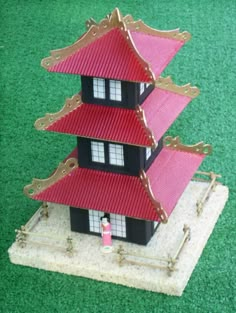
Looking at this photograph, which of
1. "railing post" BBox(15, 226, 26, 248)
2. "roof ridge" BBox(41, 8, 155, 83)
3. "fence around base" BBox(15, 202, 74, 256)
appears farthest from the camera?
"railing post" BBox(15, 226, 26, 248)

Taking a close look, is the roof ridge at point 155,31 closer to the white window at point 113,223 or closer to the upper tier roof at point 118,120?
the upper tier roof at point 118,120

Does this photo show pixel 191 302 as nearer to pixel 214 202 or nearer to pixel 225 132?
pixel 214 202

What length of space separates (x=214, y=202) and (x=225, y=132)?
205 cm

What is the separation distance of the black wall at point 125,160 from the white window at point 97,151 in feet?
0.12

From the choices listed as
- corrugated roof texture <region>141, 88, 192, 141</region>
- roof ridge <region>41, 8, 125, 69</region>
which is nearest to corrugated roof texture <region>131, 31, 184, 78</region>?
roof ridge <region>41, 8, 125, 69</region>

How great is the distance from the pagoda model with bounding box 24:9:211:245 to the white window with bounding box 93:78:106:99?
0.01 m

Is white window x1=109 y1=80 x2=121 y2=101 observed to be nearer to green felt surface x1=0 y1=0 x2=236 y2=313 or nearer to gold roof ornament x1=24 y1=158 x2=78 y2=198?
gold roof ornament x1=24 y1=158 x2=78 y2=198

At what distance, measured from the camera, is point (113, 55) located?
10.0m

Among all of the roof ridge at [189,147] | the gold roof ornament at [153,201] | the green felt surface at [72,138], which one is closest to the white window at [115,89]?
the gold roof ornament at [153,201]

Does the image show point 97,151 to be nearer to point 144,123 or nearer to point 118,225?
point 144,123

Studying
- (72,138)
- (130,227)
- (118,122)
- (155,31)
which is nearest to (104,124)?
(118,122)

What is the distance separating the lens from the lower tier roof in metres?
10.5

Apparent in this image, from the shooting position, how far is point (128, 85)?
400 inches

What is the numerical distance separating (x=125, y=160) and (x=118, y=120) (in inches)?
23.5
